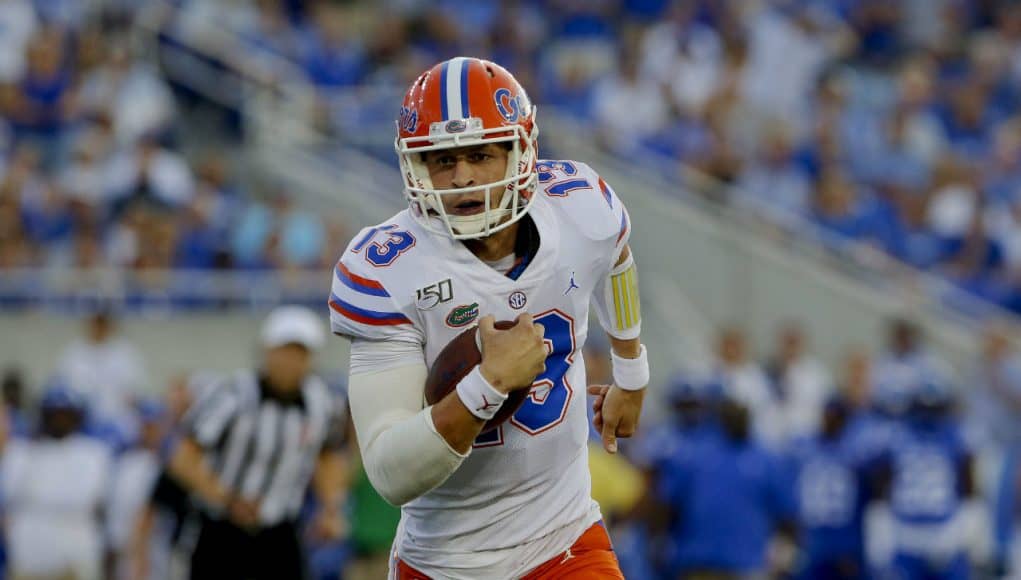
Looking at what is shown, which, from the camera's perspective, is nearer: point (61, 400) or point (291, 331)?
point (291, 331)

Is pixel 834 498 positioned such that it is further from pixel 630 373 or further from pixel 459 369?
pixel 459 369

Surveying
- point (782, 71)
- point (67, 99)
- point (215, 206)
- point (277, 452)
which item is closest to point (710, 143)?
point (782, 71)

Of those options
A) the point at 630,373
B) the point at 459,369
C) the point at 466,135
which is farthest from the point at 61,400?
the point at 459,369

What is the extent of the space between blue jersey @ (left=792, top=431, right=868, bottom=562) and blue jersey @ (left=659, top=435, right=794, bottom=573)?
278mm

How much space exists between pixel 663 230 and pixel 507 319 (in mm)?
8186

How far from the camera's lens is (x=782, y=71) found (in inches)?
540

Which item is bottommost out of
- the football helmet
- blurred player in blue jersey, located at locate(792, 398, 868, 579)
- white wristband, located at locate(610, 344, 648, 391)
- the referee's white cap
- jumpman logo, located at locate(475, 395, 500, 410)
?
blurred player in blue jersey, located at locate(792, 398, 868, 579)

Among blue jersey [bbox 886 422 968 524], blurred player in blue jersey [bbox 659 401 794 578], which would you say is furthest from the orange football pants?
blue jersey [bbox 886 422 968 524]

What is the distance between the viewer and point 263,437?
732 centimetres

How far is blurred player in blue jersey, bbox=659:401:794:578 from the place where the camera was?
8.62 meters

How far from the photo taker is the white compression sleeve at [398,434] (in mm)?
3492

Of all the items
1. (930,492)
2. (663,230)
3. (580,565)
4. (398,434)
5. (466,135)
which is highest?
(466,135)

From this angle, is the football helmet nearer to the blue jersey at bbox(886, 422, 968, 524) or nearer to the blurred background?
the blurred background

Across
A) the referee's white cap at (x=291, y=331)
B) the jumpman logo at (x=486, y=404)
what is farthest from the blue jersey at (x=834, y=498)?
the jumpman logo at (x=486, y=404)
